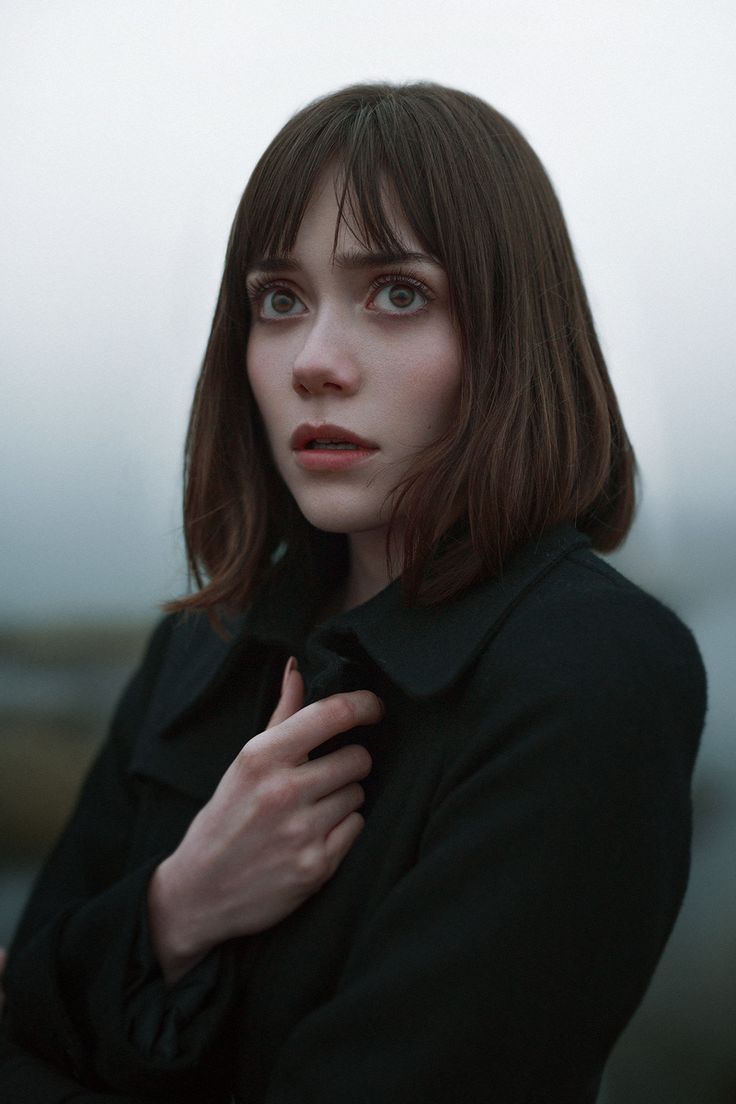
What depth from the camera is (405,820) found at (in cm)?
87

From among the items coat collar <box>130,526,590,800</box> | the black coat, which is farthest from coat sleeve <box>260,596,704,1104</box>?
coat collar <box>130,526,590,800</box>

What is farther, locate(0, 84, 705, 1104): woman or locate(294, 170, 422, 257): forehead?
locate(294, 170, 422, 257): forehead

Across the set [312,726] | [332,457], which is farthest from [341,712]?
[332,457]

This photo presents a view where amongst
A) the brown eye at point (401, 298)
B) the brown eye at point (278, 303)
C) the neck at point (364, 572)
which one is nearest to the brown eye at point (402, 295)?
the brown eye at point (401, 298)

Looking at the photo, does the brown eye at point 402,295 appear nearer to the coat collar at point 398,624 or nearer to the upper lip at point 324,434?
the upper lip at point 324,434

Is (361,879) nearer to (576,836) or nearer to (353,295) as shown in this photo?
(576,836)

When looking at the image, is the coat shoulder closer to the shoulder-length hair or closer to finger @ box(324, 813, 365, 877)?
the shoulder-length hair

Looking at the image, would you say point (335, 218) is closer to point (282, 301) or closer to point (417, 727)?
point (282, 301)

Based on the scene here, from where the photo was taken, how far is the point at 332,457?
37.9 inches

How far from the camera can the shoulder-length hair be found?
0.91 meters

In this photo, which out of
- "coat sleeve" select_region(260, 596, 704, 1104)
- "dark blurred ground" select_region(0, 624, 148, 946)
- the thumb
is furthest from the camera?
"dark blurred ground" select_region(0, 624, 148, 946)

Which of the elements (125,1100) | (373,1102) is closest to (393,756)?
(373,1102)

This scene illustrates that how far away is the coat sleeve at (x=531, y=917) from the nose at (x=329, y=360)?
1.10 feet

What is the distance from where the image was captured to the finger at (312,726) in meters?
0.90
